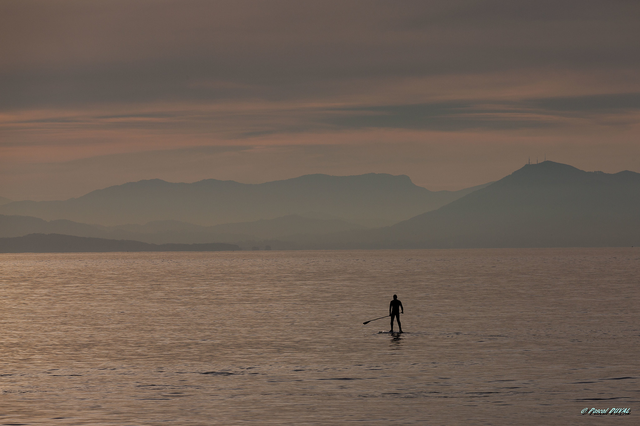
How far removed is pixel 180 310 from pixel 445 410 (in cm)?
4950

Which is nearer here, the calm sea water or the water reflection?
the calm sea water

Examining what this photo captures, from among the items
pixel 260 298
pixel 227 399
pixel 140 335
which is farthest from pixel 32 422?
pixel 260 298

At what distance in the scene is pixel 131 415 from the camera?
26.2 m

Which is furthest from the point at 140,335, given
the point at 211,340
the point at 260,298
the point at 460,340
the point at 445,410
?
the point at 260,298

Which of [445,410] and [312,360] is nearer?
[445,410]

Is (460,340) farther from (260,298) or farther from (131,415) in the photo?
(260,298)

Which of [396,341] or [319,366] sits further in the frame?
[396,341]

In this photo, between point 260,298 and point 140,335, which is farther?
point 260,298

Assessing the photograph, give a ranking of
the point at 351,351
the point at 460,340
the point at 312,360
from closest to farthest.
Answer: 1. the point at 312,360
2. the point at 351,351
3. the point at 460,340

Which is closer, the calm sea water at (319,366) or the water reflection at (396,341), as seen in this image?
the calm sea water at (319,366)

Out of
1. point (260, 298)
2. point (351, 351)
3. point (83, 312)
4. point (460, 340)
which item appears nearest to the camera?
point (351, 351)

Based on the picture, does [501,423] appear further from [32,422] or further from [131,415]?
[32,422]

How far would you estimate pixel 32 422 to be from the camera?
25.4 m

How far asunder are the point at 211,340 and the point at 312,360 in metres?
11.7
